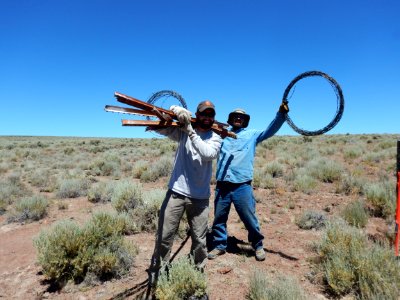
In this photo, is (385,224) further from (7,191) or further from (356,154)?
(356,154)

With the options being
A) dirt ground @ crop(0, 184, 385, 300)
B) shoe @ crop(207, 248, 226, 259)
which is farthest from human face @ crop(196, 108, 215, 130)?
shoe @ crop(207, 248, 226, 259)

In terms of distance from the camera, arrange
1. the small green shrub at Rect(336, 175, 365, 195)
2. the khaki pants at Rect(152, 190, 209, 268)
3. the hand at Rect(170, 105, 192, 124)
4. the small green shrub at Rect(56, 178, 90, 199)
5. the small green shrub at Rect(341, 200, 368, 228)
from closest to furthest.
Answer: the hand at Rect(170, 105, 192, 124) → the khaki pants at Rect(152, 190, 209, 268) → the small green shrub at Rect(341, 200, 368, 228) → the small green shrub at Rect(336, 175, 365, 195) → the small green shrub at Rect(56, 178, 90, 199)

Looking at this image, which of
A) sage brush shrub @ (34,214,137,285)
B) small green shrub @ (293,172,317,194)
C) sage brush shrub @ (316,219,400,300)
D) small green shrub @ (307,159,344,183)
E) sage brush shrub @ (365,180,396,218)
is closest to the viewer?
sage brush shrub @ (316,219,400,300)

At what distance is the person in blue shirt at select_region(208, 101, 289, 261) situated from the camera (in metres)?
5.12

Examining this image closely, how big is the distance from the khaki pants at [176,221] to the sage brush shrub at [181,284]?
221 millimetres

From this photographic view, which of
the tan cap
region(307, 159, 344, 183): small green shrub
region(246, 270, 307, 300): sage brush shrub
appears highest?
the tan cap

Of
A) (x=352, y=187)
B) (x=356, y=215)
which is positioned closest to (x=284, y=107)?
(x=356, y=215)

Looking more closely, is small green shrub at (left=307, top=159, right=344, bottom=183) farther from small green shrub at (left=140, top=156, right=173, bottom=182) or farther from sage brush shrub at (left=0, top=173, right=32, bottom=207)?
sage brush shrub at (left=0, top=173, right=32, bottom=207)

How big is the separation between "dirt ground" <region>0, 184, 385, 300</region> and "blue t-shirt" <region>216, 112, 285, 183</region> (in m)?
1.31

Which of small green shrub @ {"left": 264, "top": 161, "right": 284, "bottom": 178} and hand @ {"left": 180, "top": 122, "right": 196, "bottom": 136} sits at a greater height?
hand @ {"left": 180, "top": 122, "right": 196, "bottom": 136}

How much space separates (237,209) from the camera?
518 centimetres

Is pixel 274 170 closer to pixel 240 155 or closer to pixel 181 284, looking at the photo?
pixel 240 155

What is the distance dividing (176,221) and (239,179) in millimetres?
1568

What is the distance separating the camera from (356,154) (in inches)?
723
